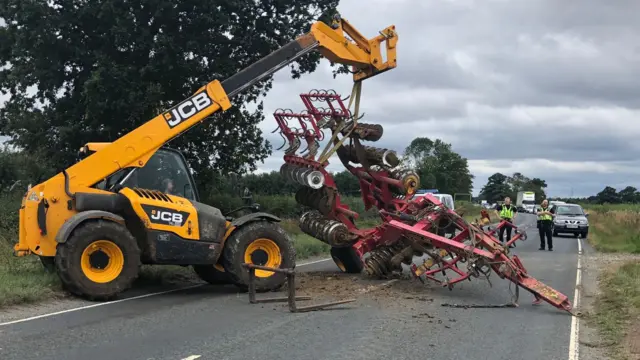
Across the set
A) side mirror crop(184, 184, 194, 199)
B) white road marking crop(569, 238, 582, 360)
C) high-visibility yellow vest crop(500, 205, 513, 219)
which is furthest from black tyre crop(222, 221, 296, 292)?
high-visibility yellow vest crop(500, 205, 513, 219)

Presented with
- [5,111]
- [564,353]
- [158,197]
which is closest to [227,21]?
[5,111]

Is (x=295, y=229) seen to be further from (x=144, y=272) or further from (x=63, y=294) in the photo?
(x=63, y=294)

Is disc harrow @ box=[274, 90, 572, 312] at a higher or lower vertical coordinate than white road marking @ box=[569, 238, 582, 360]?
higher

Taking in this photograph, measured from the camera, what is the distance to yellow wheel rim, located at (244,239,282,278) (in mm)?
10906

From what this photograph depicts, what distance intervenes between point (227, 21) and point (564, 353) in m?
14.9

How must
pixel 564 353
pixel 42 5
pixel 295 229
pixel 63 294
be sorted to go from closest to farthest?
pixel 564 353, pixel 63 294, pixel 42 5, pixel 295 229

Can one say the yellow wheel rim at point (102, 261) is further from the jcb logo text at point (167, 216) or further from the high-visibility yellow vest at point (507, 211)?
the high-visibility yellow vest at point (507, 211)

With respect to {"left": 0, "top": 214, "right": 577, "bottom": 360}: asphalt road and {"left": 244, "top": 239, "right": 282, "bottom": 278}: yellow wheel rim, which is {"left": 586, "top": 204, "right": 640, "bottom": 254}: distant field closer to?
{"left": 0, "top": 214, "right": 577, "bottom": 360}: asphalt road

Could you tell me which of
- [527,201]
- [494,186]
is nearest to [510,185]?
[494,186]

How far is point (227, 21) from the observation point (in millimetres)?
19234

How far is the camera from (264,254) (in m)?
11.1

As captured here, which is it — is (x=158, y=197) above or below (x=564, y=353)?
above

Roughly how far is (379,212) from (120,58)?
37.0 feet

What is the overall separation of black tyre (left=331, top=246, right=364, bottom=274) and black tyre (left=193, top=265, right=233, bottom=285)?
10.00ft
